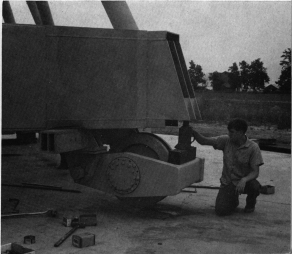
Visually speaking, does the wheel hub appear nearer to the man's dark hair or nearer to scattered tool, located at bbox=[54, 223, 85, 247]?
scattered tool, located at bbox=[54, 223, 85, 247]

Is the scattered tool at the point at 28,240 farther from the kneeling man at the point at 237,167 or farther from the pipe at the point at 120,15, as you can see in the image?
the pipe at the point at 120,15

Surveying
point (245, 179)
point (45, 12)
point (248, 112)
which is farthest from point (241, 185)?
point (248, 112)

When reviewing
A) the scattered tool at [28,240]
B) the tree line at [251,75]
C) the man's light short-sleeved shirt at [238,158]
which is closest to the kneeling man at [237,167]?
the man's light short-sleeved shirt at [238,158]

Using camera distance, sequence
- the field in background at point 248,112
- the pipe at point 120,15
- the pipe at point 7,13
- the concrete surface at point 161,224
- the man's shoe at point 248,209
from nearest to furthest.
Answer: the concrete surface at point 161,224
the man's shoe at point 248,209
the pipe at point 120,15
the pipe at point 7,13
the field in background at point 248,112

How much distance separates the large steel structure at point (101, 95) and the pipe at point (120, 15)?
1.27 meters

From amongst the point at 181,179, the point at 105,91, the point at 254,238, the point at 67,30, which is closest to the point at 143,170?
the point at 181,179

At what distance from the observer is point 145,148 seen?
17.4 feet

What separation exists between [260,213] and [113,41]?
2.71 meters

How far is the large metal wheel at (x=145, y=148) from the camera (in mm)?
5184

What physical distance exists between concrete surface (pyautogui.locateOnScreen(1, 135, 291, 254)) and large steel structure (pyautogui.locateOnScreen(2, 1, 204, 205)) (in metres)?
0.40

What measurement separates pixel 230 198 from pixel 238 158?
495 mm

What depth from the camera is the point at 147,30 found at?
16.6ft

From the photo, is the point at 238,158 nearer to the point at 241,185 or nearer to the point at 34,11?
the point at 241,185

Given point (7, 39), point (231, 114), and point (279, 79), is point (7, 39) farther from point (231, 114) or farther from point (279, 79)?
point (231, 114)
